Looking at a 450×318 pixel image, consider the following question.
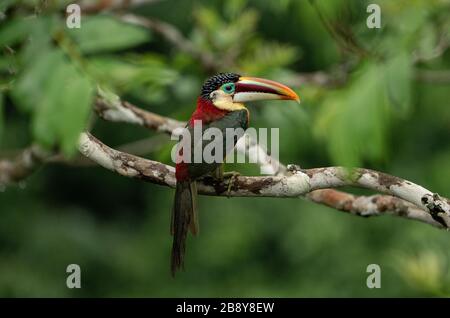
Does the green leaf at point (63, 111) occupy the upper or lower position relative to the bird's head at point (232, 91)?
lower

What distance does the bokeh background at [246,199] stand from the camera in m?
4.35

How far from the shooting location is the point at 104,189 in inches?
388

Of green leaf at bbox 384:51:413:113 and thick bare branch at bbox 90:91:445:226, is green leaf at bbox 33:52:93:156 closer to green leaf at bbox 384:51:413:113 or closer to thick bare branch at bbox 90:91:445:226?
green leaf at bbox 384:51:413:113

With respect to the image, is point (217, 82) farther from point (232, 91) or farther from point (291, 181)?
point (291, 181)

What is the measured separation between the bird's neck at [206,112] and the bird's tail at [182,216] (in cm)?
35

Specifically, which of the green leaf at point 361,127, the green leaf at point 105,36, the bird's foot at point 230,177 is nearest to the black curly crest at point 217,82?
the bird's foot at point 230,177

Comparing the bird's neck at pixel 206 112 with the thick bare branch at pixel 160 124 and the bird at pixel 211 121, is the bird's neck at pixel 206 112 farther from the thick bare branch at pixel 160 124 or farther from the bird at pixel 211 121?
the thick bare branch at pixel 160 124

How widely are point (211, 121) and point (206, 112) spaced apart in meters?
0.08

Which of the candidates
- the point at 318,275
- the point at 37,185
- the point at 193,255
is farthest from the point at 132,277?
the point at 318,275

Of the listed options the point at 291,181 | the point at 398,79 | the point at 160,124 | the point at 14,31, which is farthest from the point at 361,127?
the point at 160,124

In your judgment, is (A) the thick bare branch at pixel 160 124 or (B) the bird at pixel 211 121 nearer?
(B) the bird at pixel 211 121

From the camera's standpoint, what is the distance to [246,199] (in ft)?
27.3

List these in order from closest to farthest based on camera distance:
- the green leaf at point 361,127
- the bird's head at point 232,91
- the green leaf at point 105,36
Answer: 1. the green leaf at point 361,127
2. the green leaf at point 105,36
3. the bird's head at point 232,91

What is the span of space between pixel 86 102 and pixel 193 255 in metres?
6.70
